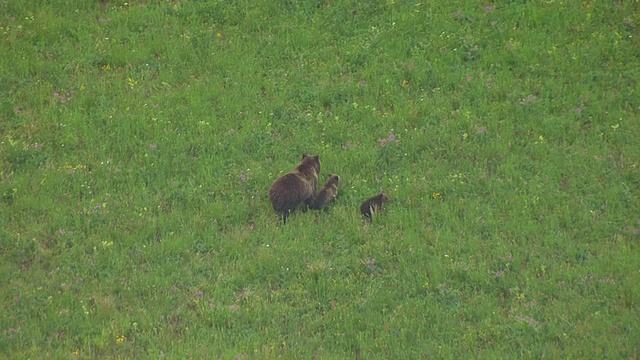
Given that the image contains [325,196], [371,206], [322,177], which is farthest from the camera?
[322,177]

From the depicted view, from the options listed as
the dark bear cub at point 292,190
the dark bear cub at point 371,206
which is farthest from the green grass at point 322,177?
the dark bear cub at point 292,190

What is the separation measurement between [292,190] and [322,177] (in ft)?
3.99

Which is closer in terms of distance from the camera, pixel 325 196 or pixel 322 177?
pixel 325 196

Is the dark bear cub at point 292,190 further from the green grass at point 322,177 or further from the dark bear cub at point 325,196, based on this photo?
the green grass at point 322,177

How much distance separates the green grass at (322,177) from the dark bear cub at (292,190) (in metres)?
0.26

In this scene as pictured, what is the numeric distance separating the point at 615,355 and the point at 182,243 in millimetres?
6163

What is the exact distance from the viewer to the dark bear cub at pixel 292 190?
1305cm

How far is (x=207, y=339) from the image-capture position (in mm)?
10367

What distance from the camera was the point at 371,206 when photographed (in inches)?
514

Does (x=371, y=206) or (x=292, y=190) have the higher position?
(x=292, y=190)

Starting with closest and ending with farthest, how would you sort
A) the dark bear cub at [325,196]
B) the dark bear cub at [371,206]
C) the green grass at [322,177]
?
the green grass at [322,177] → the dark bear cub at [371,206] → the dark bear cub at [325,196]

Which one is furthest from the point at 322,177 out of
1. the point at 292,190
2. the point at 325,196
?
the point at 292,190

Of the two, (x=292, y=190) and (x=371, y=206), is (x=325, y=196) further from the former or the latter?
(x=371, y=206)

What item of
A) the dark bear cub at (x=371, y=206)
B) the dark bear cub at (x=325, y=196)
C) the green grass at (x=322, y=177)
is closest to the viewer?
the green grass at (x=322, y=177)
